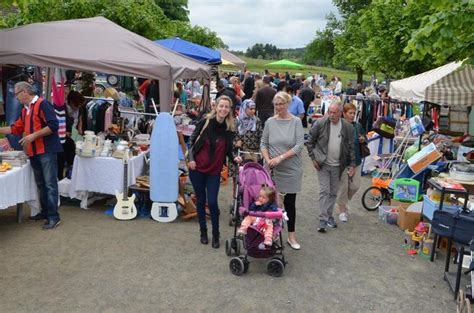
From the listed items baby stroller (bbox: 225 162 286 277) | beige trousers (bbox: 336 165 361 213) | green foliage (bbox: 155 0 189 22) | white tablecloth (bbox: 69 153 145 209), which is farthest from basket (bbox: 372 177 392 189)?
green foliage (bbox: 155 0 189 22)

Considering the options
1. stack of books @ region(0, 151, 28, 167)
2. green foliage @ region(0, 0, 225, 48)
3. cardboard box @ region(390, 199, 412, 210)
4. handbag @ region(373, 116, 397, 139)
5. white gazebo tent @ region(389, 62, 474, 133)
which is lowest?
cardboard box @ region(390, 199, 412, 210)

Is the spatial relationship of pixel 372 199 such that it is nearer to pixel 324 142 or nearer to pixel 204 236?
pixel 324 142

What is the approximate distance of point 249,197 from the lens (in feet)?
17.7

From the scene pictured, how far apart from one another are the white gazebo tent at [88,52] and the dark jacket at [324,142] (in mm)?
2264

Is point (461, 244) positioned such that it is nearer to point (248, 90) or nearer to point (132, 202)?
point (132, 202)

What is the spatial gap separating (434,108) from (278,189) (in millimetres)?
7509

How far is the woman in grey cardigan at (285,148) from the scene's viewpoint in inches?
224

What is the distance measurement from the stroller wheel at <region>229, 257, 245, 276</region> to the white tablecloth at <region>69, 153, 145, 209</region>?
8.33 ft

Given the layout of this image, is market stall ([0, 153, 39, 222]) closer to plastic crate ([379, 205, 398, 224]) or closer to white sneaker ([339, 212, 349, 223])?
white sneaker ([339, 212, 349, 223])

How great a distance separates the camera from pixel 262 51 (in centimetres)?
10375

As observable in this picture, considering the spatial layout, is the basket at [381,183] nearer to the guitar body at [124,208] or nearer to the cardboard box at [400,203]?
the cardboard box at [400,203]

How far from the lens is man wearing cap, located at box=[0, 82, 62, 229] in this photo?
596 cm

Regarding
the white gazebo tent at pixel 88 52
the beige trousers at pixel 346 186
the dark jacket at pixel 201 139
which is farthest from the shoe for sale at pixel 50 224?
the beige trousers at pixel 346 186

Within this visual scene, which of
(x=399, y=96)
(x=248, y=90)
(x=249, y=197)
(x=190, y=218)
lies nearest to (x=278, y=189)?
(x=249, y=197)
